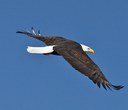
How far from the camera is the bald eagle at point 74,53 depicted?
18716mm

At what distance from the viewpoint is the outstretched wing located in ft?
60.9

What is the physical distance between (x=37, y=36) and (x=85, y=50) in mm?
1780

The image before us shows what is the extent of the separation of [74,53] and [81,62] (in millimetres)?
665

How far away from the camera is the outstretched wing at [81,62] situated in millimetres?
18562

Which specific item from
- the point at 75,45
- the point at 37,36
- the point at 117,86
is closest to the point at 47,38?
the point at 37,36

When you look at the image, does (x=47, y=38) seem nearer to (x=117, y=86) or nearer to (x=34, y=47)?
(x=34, y=47)

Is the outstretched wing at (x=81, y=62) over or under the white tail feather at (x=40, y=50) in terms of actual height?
under

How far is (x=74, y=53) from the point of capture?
20469mm

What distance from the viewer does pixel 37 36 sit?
23141 mm

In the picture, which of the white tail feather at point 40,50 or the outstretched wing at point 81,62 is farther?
the white tail feather at point 40,50

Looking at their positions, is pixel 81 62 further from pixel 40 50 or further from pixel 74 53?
pixel 40 50

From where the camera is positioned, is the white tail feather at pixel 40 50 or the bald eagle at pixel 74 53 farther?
the white tail feather at pixel 40 50

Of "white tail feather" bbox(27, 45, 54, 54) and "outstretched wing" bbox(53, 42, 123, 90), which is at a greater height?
"white tail feather" bbox(27, 45, 54, 54)

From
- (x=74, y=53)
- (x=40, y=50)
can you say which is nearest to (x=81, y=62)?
(x=74, y=53)
